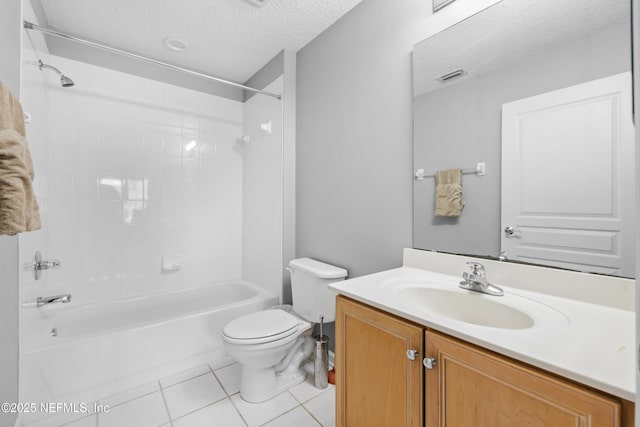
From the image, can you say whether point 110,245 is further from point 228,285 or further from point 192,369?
point 192,369

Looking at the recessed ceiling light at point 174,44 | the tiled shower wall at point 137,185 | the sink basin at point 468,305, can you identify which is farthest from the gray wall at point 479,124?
the tiled shower wall at point 137,185

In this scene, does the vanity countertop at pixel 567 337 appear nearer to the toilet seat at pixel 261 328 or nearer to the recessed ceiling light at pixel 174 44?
the toilet seat at pixel 261 328

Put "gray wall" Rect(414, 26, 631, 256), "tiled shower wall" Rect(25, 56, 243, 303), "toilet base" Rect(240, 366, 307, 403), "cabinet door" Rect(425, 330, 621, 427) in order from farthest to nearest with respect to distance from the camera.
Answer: "tiled shower wall" Rect(25, 56, 243, 303) < "toilet base" Rect(240, 366, 307, 403) < "gray wall" Rect(414, 26, 631, 256) < "cabinet door" Rect(425, 330, 621, 427)

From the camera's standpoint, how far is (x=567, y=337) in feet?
2.25

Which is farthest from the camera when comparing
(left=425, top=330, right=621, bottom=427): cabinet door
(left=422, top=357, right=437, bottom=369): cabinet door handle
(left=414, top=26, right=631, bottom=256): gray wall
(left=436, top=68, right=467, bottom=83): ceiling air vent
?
(left=436, top=68, right=467, bottom=83): ceiling air vent

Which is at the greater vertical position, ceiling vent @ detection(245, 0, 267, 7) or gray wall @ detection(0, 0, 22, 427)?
ceiling vent @ detection(245, 0, 267, 7)

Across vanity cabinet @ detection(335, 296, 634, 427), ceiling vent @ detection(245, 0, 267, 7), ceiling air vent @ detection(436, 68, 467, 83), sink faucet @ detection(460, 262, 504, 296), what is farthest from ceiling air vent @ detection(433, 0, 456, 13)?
vanity cabinet @ detection(335, 296, 634, 427)

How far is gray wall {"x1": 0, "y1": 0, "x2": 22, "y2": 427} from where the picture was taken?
1.05 metres

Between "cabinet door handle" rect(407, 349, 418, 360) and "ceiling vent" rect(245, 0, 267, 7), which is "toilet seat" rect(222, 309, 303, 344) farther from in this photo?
"ceiling vent" rect(245, 0, 267, 7)

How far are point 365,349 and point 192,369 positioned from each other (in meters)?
1.47

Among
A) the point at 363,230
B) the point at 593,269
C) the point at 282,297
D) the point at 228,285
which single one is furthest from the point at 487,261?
the point at 228,285

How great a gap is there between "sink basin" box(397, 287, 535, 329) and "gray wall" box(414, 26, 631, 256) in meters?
0.24

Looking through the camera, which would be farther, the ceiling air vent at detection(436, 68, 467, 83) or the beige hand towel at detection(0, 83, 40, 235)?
the ceiling air vent at detection(436, 68, 467, 83)

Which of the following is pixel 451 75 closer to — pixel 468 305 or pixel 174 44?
pixel 468 305
